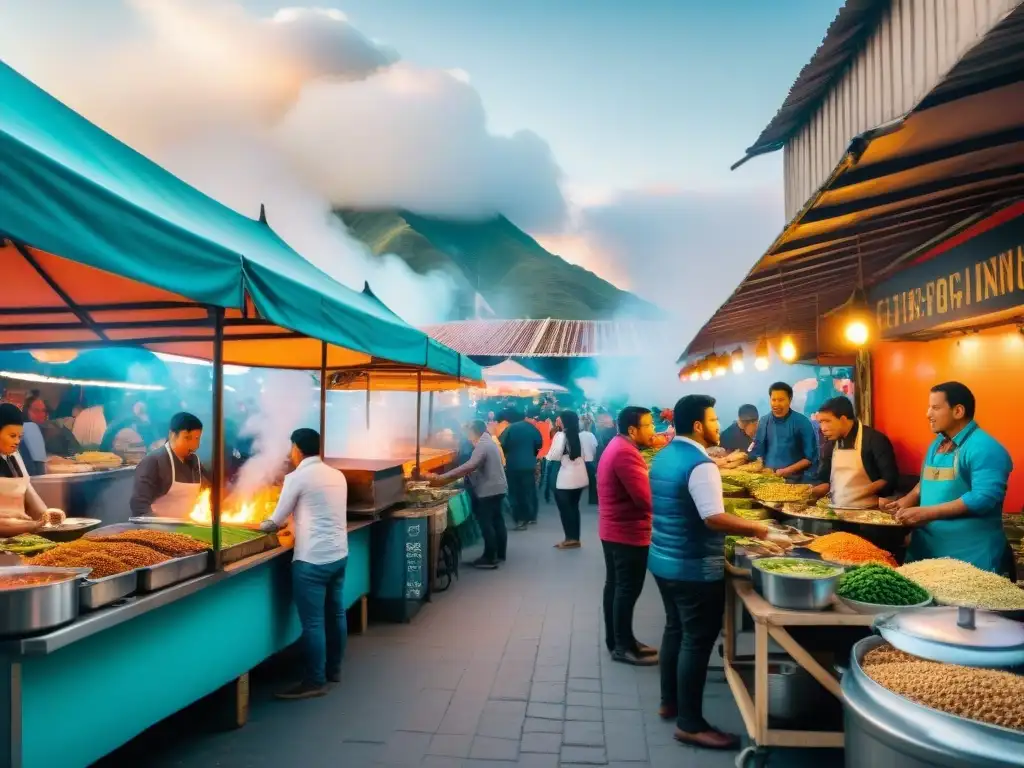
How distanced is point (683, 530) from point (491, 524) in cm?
558

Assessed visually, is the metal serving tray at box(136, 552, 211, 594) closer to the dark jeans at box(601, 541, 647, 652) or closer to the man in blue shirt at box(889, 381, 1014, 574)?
the dark jeans at box(601, 541, 647, 652)

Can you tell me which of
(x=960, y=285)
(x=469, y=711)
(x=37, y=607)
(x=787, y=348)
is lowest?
(x=469, y=711)

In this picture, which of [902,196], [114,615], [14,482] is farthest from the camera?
[14,482]

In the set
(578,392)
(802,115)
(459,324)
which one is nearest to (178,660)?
(802,115)

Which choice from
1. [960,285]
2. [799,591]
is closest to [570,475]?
[960,285]

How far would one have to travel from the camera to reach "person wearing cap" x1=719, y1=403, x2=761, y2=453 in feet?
37.2

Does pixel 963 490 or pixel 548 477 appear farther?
pixel 548 477

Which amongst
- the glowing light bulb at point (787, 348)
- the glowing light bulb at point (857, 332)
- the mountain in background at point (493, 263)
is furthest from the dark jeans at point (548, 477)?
the mountain in background at point (493, 263)

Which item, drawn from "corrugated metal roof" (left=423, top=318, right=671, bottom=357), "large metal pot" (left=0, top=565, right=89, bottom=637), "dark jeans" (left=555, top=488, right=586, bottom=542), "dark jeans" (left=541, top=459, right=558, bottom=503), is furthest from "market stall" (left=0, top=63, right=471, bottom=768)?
"corrugated metal roof" (left=423, top=318, right=671, bottom=357)

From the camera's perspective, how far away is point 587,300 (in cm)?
9538

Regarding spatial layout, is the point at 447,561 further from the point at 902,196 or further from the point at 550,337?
the point at 550,337

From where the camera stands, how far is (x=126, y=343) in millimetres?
5895

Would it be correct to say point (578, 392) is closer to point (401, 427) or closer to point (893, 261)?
point (401, 427)

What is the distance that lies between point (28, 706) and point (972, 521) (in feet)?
16.8
